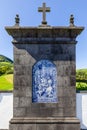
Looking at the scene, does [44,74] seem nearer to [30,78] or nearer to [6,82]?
[30,78]

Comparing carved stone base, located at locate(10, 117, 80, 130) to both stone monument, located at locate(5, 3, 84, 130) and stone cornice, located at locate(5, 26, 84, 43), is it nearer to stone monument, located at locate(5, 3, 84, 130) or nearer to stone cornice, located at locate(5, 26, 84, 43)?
stone monument, located at locate(5, 3, 84, 130)

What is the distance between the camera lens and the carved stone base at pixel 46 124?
12.3 m

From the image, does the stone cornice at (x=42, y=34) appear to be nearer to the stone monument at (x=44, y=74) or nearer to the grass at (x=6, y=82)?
the stone monument at (x=44, y=74)

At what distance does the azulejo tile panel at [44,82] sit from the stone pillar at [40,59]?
14 centimetres

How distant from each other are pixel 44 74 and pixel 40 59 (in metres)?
0.70

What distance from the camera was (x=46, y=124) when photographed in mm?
12328

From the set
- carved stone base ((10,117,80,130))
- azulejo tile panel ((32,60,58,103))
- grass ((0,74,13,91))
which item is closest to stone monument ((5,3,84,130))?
azulejo tile panel ((32,60,58,103))

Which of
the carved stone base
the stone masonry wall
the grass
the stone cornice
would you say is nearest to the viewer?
the carved stone base

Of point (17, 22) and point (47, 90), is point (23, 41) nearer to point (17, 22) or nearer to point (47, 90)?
point (17, 22)

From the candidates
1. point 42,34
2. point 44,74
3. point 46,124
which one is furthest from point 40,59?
point 46,124

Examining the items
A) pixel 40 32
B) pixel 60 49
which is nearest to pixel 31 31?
pixel 40 32

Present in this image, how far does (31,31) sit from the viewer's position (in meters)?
12.5

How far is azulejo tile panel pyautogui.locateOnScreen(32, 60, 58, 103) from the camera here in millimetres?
12562

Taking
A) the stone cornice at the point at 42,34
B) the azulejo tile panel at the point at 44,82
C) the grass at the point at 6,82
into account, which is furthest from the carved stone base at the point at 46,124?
the grass at the point at 6,82
